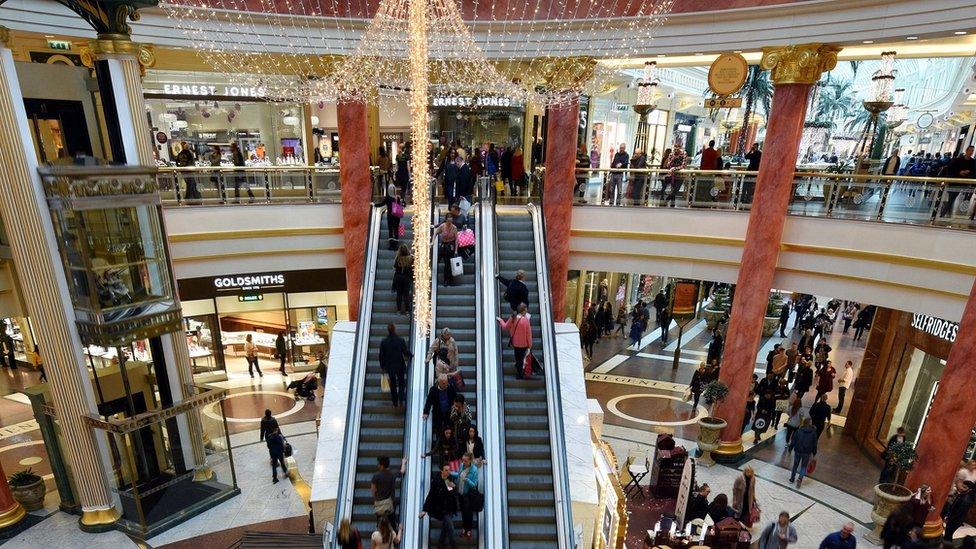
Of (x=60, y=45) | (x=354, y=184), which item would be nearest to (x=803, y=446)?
(x=354, y=184)

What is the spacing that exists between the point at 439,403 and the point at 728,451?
6872 millimetres

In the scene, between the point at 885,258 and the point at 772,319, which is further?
the point at 772,319

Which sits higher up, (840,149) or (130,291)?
(840,149)

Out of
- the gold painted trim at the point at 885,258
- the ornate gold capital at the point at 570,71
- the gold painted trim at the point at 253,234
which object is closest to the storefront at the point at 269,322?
the gold painted trim at the point at 253,234

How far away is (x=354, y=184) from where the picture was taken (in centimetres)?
1270

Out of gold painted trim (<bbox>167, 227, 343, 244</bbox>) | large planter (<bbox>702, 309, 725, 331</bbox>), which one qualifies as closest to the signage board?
gold painted trim (<bbox>167, 227, 343, 244</bbox>)

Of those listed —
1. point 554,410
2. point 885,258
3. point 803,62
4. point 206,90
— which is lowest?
point 554,410

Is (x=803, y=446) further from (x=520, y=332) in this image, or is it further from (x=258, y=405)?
(x=258, y=405)

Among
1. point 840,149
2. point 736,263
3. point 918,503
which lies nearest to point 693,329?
point 736,263

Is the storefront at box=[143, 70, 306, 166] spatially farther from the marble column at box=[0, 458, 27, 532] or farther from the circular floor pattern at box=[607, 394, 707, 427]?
the circular floor pattern at box=[607, 394, 707, 427]

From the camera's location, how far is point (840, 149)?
30.9 m

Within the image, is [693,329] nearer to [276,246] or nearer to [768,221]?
[768,221]

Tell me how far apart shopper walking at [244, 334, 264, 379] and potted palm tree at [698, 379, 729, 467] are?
1147cm

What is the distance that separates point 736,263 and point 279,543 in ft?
33.2
